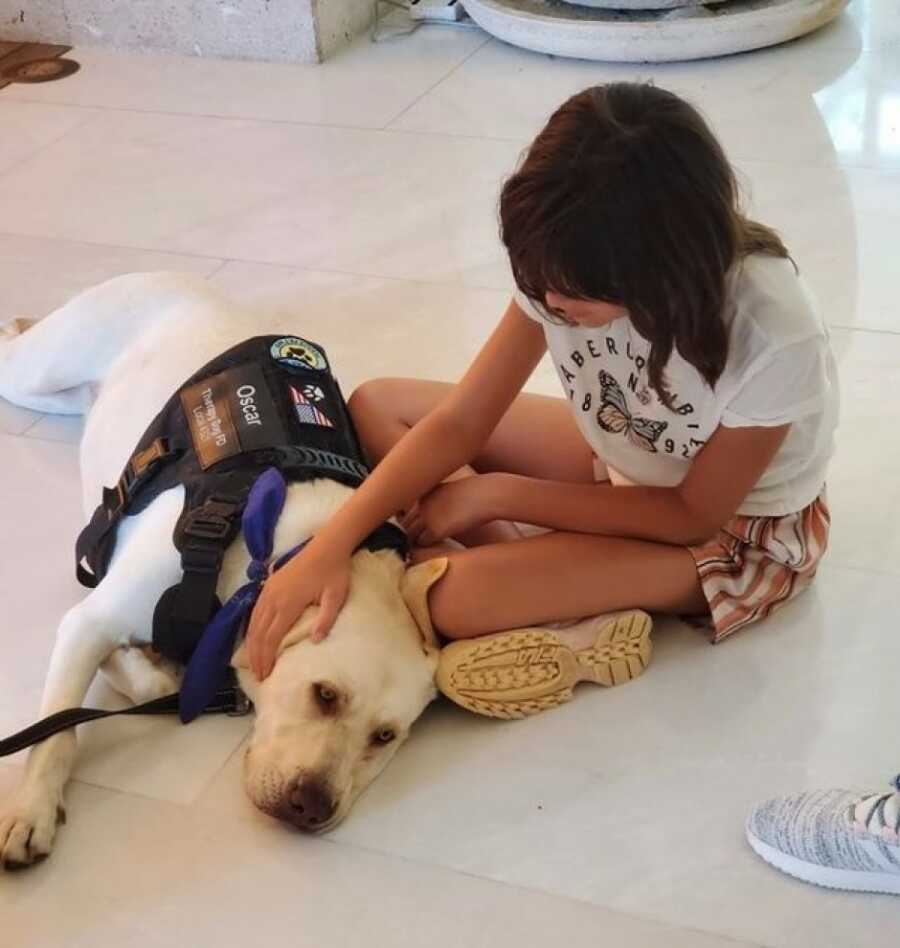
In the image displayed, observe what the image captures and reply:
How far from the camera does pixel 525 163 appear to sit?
1370 mm

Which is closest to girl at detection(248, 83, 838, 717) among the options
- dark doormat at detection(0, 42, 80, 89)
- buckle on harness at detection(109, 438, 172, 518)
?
buckle on harness at detection(109, 438, 172, 518)

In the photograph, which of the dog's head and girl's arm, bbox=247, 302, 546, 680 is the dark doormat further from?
the dog's head

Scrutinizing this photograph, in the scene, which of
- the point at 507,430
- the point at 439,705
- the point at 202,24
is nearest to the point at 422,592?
the point at 439,705

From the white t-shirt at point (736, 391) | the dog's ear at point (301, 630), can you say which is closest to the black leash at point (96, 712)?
the dog's ear at point (301, 630)

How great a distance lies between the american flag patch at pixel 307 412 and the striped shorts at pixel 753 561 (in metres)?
0.48

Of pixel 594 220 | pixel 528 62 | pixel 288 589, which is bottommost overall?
pixel 528 62

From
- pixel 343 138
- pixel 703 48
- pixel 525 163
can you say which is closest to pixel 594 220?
pixel 525 163

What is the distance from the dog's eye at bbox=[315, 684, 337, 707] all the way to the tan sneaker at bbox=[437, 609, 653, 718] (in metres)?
0.16

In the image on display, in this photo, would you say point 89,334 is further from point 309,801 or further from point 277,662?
point 309,801

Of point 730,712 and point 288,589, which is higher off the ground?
point 288,589

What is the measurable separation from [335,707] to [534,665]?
10.4 inches

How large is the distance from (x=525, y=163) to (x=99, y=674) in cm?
80

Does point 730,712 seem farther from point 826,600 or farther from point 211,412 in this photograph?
point 211,412

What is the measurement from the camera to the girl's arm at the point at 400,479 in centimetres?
155
